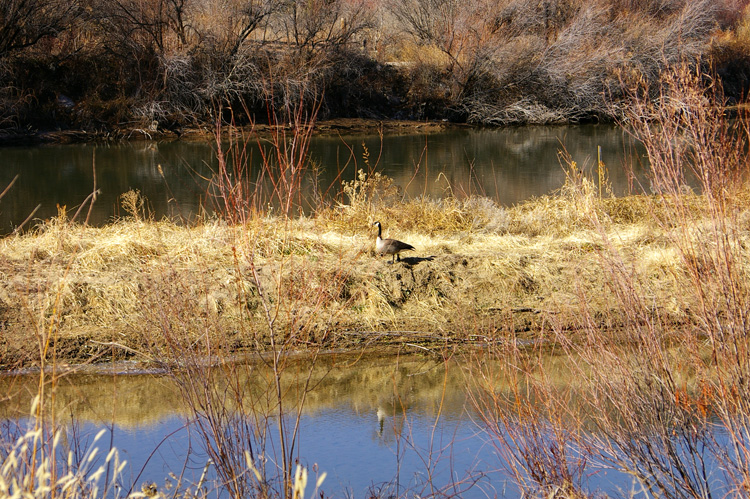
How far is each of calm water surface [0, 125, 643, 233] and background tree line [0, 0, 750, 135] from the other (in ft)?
6.94

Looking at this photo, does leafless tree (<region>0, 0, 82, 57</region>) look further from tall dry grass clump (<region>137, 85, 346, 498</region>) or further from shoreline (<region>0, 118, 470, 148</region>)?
tall dry grass clump (<region>137, 85, 346, 498</region>)

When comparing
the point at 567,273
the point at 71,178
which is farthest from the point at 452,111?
the point at 567,273

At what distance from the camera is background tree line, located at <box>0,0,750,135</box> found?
24641 millimetres

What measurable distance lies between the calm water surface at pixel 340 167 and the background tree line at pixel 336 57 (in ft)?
6.94

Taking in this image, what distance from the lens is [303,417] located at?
5.79m

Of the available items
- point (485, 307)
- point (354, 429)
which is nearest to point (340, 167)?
point (485, 307)

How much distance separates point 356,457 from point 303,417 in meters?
0.74

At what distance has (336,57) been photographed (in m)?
27.8

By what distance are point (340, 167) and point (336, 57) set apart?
38.7 feet

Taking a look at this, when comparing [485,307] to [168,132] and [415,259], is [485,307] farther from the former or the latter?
[168,132]

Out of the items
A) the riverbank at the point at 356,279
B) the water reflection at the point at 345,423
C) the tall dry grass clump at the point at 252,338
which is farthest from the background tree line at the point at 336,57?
the water reflection at the point at 345,423

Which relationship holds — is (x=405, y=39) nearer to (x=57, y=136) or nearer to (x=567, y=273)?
(x=57, y=136)

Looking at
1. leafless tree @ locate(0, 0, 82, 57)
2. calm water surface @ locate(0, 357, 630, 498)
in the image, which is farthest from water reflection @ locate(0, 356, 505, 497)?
leafless tree @ locate(0, 0, 82, 57)

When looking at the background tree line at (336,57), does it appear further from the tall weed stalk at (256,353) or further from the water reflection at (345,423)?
the water reflection at (345,423)
